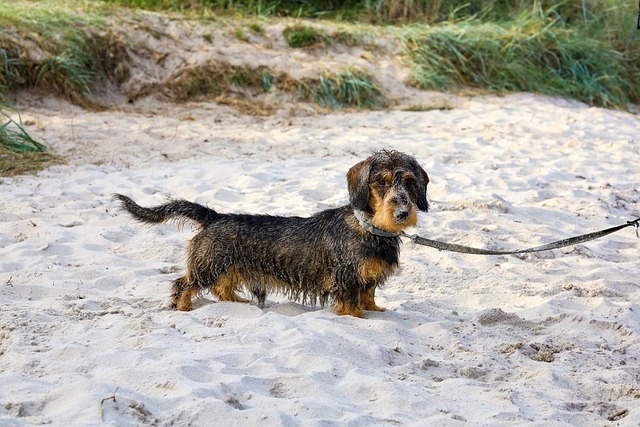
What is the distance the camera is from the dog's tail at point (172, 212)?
5.36m

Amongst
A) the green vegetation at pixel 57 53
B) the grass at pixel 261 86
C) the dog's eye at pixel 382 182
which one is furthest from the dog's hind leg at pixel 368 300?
the green vegetation at pixel 57 53

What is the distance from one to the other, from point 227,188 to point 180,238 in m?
1.37

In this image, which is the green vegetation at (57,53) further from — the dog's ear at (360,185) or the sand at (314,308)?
the dog's ear at (360,185)

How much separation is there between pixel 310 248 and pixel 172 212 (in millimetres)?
914

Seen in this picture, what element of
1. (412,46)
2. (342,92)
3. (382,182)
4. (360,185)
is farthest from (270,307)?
(412,46)

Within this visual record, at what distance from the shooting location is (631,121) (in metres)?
11.5

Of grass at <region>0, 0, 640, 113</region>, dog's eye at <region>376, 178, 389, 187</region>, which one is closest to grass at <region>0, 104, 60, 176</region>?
grass at <region>0, 0, 640, 113</region>

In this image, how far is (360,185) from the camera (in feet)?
16.5

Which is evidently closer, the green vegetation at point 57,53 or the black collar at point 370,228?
the black collar at point 370,228

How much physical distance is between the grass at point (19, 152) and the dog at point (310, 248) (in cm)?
328

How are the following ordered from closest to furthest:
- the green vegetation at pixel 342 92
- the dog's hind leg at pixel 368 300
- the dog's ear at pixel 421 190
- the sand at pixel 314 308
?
1. the sand at pixel 314 308
2. the dog's ear at pixel 421 190
3. the dog's hind leg at pixel 368 300
4. the green vegetation at pixel 342 92

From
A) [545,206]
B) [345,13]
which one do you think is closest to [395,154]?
[545,206]

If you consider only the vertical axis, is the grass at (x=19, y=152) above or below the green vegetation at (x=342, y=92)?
below

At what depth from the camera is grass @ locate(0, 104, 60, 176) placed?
8180 mm
